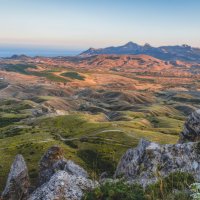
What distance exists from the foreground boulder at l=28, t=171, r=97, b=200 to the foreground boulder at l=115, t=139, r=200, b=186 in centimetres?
462

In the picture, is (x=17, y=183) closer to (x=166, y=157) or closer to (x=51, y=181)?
(x=166, y=157)

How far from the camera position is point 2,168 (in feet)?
361

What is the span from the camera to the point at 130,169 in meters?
50.8

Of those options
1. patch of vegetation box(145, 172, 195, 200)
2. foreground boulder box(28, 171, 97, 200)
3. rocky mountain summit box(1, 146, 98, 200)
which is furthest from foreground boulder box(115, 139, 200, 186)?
rocky mountain summit box(1, 146, 98, 200)

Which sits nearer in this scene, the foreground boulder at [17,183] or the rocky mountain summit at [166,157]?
the rocky mountain summit at [166,157]

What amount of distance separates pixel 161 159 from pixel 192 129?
23967 millimetres

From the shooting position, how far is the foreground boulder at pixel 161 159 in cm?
3437

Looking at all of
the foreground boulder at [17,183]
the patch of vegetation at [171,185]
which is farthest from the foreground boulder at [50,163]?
the patch of vegetation at [171,185]

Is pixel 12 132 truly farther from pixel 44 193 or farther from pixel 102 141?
pixel 44 193

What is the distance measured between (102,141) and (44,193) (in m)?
117

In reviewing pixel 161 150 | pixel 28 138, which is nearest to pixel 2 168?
pixel 28 138

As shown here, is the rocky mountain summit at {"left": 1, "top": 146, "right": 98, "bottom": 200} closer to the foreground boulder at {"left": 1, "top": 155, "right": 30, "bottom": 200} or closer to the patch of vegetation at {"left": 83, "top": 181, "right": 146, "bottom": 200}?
the foreground boulder at {"left": 1, "top": 155, "right": 30, "bottom": 200}

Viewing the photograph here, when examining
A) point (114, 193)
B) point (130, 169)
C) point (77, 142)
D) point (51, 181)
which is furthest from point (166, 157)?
point (77, 142)

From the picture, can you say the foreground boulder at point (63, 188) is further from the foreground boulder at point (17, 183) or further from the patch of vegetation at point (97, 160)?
the patch of vegetation at point (97, 160)
